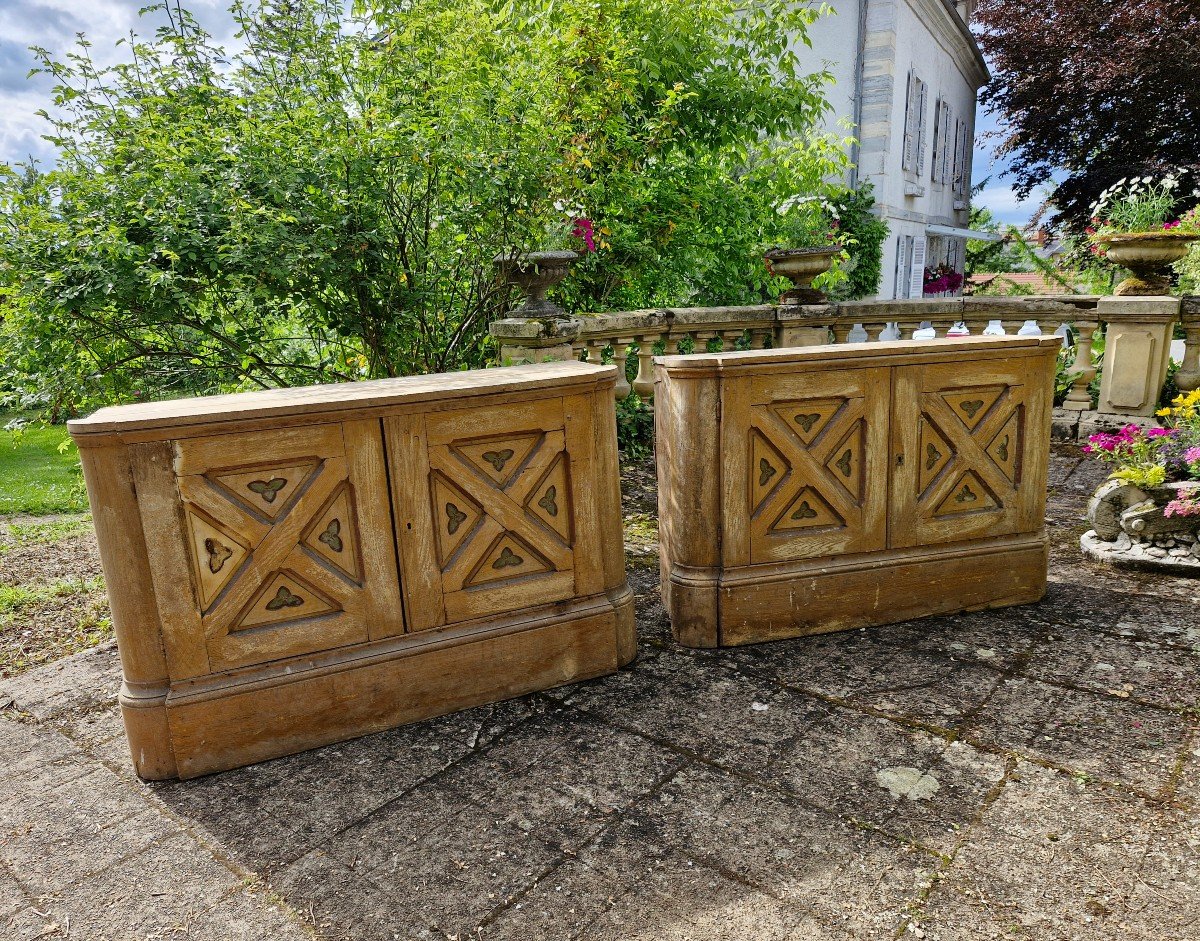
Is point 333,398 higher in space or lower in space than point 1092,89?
lower

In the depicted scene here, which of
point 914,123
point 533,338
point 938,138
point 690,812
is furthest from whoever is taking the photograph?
point 938,138

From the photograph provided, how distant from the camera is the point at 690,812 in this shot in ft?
8.19

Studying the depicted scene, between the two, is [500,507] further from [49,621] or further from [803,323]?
[803,323]

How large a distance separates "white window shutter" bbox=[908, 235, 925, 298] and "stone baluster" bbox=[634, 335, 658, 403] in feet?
43.6

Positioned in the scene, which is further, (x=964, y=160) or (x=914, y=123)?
(x=964, y=160)

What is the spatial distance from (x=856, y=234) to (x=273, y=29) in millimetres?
12049

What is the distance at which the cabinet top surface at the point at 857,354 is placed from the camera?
3.39 metres

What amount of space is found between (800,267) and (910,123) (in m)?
11.4

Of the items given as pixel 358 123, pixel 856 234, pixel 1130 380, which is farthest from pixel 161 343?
pixel 856 234

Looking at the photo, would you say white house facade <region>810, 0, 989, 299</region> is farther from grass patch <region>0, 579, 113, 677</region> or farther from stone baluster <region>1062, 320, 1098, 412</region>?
grass patch <region>0, 579, 113, 677</region>

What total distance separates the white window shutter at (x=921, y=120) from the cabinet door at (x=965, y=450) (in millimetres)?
15143

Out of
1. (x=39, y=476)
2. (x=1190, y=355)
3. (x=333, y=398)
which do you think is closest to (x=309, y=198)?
(x=333, y=398)

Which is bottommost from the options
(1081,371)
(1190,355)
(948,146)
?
(1081,371)

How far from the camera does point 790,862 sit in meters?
2.27
